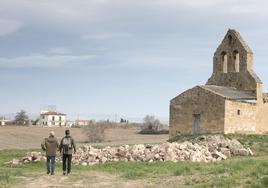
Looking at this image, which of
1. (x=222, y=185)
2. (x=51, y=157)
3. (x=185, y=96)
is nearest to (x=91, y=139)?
(x=185, y=96)

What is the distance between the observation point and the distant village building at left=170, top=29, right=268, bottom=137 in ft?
125

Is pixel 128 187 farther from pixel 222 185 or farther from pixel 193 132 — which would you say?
pixel 193 132

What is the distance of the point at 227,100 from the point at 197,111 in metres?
2.64

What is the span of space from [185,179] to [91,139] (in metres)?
46.1

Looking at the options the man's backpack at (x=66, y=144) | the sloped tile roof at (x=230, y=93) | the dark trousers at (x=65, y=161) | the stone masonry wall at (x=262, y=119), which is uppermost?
the sloped tile roof at (x=230, y=93)

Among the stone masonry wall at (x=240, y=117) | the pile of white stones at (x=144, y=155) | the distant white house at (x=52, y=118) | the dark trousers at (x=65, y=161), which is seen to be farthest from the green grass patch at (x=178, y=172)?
the distant white house at (x=52, y=118)

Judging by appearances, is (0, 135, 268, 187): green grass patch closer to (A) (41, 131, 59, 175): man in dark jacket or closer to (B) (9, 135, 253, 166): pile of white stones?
(A) (41, 131, 59, 175): man in dark jacket

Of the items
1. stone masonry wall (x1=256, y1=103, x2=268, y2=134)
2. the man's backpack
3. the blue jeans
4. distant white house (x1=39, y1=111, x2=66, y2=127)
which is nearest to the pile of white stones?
the blue jeans

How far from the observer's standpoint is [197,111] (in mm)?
39000

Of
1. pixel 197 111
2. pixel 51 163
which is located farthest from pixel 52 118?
pixel 51 163

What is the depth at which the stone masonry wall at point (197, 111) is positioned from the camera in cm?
3778

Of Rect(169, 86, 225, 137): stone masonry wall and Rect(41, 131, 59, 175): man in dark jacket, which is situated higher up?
Rect(169, 86, 225, 137): stone masonry wall

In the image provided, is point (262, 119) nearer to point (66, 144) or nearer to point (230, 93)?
point (230, 93)

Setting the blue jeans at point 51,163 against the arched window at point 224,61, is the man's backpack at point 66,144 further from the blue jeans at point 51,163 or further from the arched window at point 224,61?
the arched window at point 224,61
